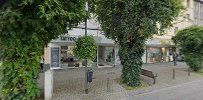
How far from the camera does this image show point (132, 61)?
1938 cm

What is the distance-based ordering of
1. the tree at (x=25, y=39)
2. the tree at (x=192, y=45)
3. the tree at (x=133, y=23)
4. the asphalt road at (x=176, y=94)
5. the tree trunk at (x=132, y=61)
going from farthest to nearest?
1. the tree at (x=192, y=45)
2. the tree trunk at (x=132, y=61)
3. the tree at (x=133, y=23)
4. the asphalt road at (x=176, y=94)
5. the tree at (x=25, y=39)

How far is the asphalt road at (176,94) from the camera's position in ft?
51.5

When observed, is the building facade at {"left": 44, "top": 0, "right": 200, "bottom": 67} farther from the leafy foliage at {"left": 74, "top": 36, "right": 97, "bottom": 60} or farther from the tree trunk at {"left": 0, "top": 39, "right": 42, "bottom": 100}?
the tree trunk at {"left": 0, "top": 39, "right": 42, "bottom": 100}

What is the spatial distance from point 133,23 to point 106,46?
15.7 meters

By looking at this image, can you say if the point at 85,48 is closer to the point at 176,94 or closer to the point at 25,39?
the point at 25,39

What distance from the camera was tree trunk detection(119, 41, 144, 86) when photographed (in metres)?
19.1

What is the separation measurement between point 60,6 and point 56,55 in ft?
53.3

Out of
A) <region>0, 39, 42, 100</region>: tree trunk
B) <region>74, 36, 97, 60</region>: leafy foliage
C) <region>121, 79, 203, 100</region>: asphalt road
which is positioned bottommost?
<region>121, 79, 203, 100</region>: asphalt road

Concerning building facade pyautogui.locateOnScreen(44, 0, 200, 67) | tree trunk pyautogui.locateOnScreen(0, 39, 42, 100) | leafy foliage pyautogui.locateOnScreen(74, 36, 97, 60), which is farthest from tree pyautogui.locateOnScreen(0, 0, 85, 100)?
building facade pyautogui.locateOnScreen(44, 0, 200, 67)

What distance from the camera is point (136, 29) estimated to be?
1845 cm

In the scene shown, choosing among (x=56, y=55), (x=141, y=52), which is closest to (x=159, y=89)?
(x=141, y=52)

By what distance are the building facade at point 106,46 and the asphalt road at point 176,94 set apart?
433 centimetres

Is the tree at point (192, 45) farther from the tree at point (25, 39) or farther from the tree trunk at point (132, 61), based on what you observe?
the tree at point (25, 39)

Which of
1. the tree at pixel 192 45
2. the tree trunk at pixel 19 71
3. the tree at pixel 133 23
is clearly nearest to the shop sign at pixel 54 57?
the tree at pixel 133 23
